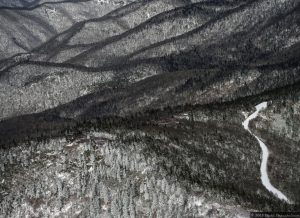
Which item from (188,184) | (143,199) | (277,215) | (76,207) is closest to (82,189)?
(76,207)

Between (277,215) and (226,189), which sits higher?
(226,189)

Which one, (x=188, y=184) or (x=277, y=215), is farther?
(x=188, y=184)

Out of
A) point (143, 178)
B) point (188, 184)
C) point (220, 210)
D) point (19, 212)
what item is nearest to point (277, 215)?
point (220, 210)

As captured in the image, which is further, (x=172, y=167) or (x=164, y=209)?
(x=172, y=167)

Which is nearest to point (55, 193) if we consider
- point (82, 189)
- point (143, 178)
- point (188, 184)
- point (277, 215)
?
point (82, 189)

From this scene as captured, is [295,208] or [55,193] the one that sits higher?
[55,193]

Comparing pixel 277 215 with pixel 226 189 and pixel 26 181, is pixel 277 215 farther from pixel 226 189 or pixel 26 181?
pixel 26 181

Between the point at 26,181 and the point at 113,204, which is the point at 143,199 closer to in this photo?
the point at 113,204

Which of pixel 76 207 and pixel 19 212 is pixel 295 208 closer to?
pixel 76 207
